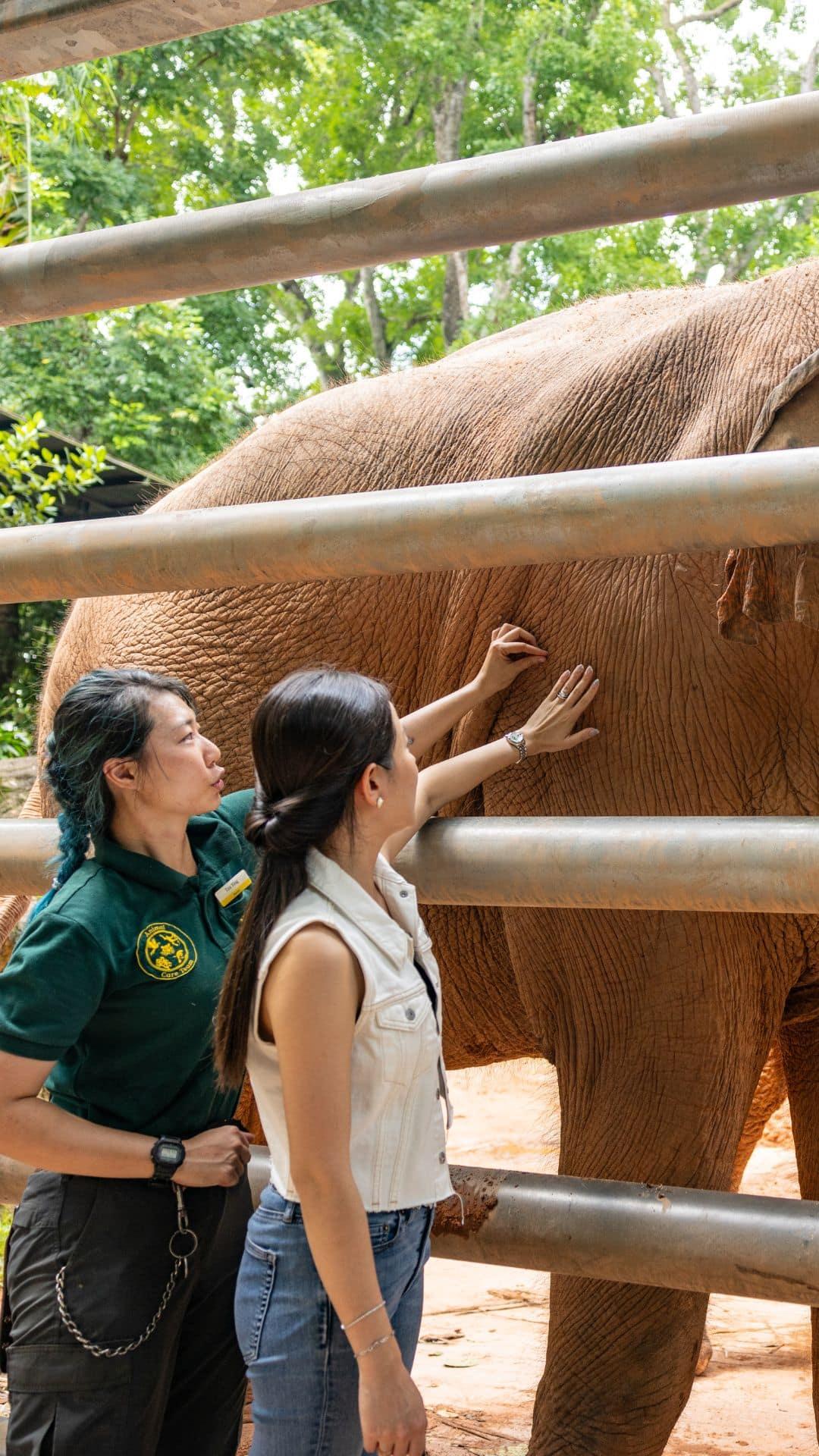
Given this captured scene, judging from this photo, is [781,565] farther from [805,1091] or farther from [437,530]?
[805,1091]

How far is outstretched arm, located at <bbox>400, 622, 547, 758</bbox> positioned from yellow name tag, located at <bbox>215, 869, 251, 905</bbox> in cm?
39

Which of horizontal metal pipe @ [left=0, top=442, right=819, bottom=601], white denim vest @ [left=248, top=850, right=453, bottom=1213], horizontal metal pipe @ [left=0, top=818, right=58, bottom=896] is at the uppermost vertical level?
horizontal metal pipe @ [left=0, top=442, right=819, bottom=601]

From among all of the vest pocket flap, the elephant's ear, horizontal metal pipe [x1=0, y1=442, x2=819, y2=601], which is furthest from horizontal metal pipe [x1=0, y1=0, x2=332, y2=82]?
the vest pocket flap

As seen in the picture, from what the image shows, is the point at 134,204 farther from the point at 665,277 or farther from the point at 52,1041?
the point at 52,1041

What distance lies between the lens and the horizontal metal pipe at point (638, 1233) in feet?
5.49

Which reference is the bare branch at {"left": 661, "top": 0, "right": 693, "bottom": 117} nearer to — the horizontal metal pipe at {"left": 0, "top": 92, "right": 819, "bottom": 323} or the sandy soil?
the sandy soil

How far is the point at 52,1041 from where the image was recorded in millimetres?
1705

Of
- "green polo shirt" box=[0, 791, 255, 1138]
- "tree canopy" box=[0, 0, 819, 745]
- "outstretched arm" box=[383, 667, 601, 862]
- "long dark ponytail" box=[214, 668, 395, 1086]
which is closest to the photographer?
"long dark ponytail" box=[214, 668, 395, 1086]

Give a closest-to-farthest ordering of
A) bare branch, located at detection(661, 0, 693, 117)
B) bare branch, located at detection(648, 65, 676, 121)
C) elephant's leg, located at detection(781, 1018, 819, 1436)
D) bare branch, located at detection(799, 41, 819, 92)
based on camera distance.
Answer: elephant's leg, located at detection(781, 1018, 819, 1436) < bare branch, located at detection(799, 41, 819, 92) < bare branch, located at detection(648, 65, 676, 121) < bare branch, located at detection(661, 0, 693, 117)

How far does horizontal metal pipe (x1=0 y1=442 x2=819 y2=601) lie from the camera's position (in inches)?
60.7

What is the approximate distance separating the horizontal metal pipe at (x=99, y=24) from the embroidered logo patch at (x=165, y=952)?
1.05 m

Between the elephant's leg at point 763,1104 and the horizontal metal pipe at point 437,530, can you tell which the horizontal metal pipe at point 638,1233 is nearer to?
the horizontal metal pipe at point 437,530

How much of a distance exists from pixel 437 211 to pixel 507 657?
81 cm

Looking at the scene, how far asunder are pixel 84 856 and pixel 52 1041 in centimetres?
27
